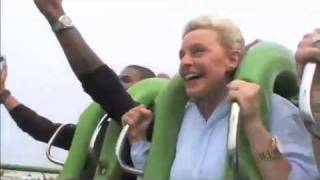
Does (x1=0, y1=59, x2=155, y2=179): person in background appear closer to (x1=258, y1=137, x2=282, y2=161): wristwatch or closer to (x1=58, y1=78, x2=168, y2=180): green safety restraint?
(x1=58, y1=78, x2=168, y2=180): green safety restraint

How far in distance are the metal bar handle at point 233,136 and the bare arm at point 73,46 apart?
537mm

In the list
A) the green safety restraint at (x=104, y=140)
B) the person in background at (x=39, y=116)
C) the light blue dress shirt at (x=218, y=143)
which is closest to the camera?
the light blue dress shirt at (x=218, y=143)

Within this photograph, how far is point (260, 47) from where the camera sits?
159cm

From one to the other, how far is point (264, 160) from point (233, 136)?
0.12 m

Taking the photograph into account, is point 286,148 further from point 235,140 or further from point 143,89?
point 143,89

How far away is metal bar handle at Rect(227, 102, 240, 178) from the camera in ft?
4.22

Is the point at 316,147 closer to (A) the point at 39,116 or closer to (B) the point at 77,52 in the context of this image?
(B) the point at 77,52

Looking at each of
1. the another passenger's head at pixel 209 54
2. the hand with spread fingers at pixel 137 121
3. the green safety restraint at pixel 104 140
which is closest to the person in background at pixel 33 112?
the green safety restraint at pixel 104 140

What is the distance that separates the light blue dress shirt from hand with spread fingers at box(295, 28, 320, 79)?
18 cm

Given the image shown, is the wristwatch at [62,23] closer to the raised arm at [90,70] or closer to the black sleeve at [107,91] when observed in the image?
the raised arm at [90,70]

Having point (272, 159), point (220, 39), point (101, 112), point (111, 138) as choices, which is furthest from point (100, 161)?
point (272, 159)

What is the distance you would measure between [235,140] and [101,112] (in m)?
0.77

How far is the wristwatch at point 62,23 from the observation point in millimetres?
1752

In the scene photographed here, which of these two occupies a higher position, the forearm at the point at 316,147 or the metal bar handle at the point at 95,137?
the forearm at the point at 316,147
